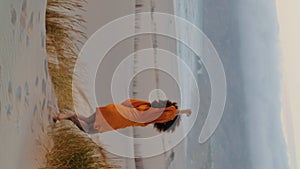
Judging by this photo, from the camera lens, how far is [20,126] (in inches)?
31.7

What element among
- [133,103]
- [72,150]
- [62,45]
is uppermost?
[62,45]

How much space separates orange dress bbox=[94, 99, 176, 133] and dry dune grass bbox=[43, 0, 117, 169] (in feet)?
0.18

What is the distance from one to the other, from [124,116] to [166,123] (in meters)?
0.12

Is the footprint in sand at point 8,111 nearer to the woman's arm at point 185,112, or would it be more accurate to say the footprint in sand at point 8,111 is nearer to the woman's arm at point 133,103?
the woman's arm at point 133,103

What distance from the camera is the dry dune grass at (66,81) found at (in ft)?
3.07

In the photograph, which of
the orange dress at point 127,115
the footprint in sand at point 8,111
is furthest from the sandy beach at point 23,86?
the orange dress at point 127,115

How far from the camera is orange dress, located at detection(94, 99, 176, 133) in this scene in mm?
955

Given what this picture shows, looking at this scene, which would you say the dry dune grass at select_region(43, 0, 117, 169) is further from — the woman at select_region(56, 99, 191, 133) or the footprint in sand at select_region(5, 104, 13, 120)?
the footprint in sand at select_region(5, 104, 13, 120)

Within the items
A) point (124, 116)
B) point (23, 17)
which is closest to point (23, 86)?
point (23, 17)

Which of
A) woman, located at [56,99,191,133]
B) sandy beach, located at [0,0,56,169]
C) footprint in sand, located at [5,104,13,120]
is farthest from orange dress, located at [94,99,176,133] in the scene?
footprint in sand, located at [5,104,13,120]

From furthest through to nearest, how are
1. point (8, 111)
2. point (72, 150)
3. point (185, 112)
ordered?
point (185, 112), point (72, 150), point (8, 111)

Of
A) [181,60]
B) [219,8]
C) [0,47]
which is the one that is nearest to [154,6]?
[181,60]

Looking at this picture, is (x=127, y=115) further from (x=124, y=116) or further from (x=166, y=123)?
(x=166, y=123)

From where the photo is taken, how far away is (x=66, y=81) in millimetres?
1021
